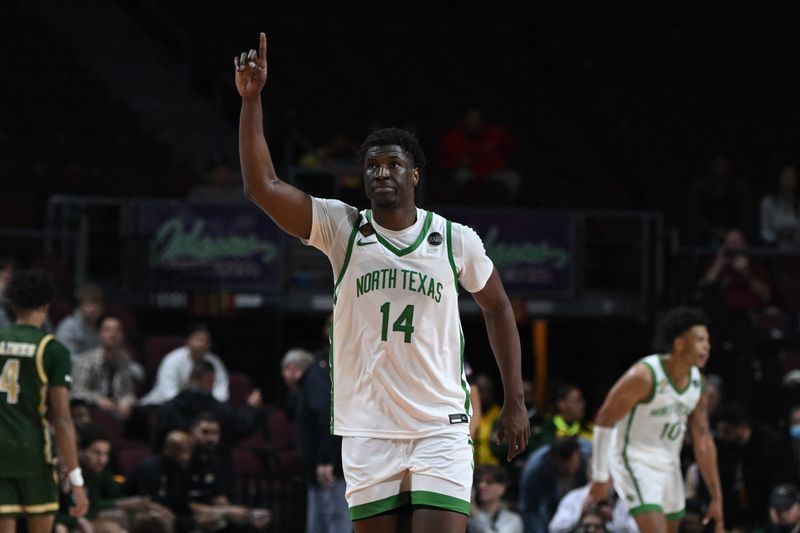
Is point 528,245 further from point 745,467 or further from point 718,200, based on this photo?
point 745,467

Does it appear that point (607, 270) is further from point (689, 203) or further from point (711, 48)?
point (711, 48)

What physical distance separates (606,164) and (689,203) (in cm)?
266

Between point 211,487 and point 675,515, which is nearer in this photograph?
point 675,515

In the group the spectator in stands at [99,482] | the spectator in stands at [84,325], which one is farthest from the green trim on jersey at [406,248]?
the spectator in stands at [84,325]

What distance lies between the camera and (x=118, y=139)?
56.2 feet

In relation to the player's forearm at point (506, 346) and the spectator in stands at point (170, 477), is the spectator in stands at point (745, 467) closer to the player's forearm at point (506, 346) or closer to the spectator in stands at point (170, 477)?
the spectator in stands at point (170, 477)

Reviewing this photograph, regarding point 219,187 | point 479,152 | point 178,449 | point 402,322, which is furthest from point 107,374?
point 402,322

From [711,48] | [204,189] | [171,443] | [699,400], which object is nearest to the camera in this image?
[699,400]

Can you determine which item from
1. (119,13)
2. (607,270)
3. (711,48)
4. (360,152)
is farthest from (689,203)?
(360,152)

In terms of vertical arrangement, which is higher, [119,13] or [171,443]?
[119,13]

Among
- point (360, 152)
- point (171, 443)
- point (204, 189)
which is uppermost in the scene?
point (204, 189)

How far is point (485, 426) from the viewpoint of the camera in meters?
13.1

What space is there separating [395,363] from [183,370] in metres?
6.99

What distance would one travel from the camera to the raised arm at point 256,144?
5.37 metres
